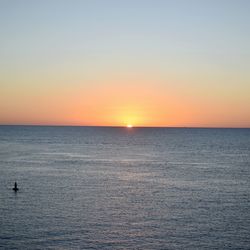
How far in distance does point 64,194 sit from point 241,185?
3798cm

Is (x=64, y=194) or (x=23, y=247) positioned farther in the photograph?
(x=64, y=194)

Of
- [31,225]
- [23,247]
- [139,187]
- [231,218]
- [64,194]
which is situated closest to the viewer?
[23,247]

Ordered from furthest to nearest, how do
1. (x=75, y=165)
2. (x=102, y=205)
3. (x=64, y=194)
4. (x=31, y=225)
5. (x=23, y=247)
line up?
(x=75, y=165) < (x=64, y=194) < (x=102, y=205) < (x=31, y=225) < (x=23, y=247)

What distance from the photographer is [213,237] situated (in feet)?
169

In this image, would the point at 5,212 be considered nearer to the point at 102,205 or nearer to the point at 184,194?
the point at 102,205

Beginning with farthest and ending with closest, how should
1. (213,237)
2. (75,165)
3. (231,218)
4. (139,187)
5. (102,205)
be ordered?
(75,165), (139,187), (102,205), (231,218), (213,237)

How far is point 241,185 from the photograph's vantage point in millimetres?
87875

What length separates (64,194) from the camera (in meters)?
75.9

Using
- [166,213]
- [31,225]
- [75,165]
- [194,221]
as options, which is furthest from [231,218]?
[75,165]

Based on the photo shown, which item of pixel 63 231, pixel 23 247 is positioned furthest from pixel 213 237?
pixel 23 247

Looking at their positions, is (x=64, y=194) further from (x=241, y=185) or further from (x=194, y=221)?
(x=241, y=185)

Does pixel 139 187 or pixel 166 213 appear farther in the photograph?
pixel 139 187

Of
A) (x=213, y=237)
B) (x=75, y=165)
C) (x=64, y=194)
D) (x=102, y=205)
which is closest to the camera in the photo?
(x=213, y=237)

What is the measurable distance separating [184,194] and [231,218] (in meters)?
18.7
